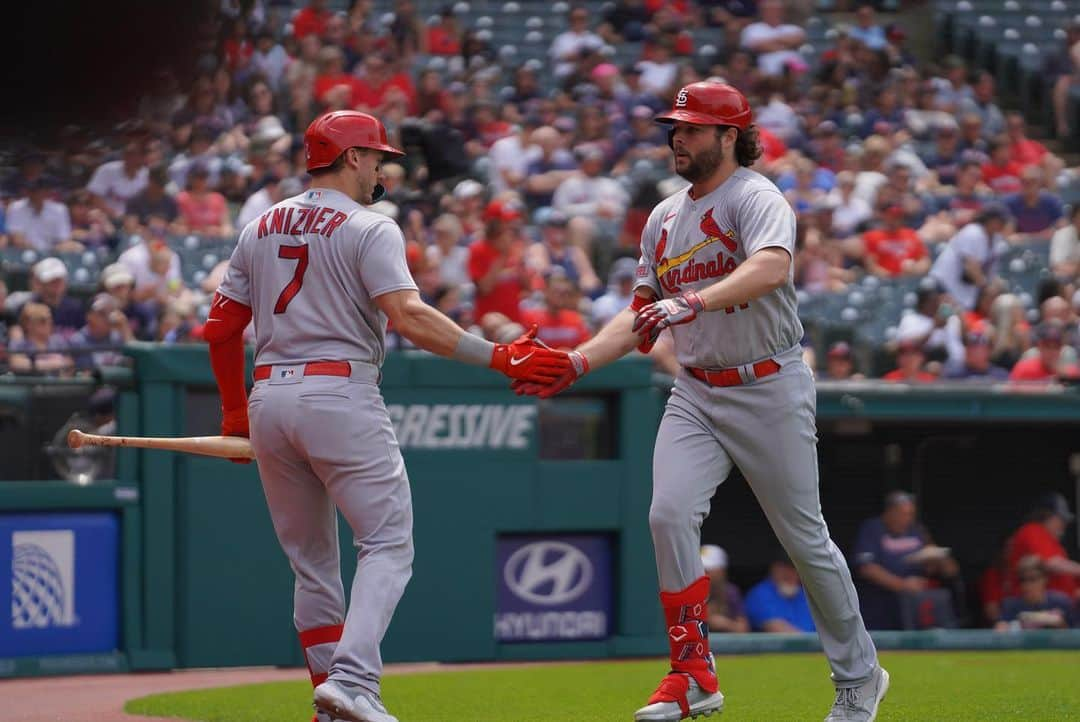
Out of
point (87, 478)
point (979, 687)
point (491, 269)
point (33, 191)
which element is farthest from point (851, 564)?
point (33, 191)

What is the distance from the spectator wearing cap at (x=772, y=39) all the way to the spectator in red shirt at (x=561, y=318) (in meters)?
6.05

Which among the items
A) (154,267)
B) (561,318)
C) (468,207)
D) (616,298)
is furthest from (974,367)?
(154,267)

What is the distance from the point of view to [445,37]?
15047 mm

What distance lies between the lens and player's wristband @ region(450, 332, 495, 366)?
503 centimetres

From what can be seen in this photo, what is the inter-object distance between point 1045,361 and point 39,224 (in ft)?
20.9

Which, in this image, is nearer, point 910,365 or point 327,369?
point 327,369

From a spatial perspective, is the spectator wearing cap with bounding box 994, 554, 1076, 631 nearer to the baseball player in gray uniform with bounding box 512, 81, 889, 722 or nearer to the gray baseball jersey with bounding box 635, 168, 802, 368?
the baseball player in gray uniform with bounding box 512, 81, 889, 722

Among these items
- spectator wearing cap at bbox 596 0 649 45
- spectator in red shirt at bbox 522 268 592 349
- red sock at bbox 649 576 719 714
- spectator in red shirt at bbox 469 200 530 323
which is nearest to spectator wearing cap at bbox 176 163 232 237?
spectator in red shirt at bbox 469 200 530 323

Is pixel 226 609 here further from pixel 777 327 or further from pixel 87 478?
pixel 777 327

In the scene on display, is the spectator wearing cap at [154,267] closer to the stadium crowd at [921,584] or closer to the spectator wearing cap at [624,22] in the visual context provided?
the stadium crowd at [921,584]

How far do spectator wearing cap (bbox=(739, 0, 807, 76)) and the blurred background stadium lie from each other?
0.05 metres

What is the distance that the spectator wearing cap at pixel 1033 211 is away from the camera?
14.0m

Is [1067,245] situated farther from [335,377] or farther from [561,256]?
[335,377]

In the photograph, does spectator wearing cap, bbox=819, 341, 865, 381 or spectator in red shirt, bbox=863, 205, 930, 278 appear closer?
spectator wearing cap, bbox=819, 341, 865, 381
